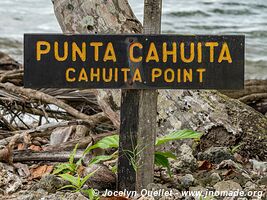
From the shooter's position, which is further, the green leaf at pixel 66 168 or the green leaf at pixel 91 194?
the green leaf at pixel 66 168

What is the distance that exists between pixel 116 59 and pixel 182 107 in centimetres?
85

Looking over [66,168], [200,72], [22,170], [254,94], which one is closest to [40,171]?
[22,170]

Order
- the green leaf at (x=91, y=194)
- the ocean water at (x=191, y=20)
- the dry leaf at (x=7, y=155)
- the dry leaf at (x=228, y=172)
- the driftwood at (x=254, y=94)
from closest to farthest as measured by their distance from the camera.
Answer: the green leaf at (x=91, y=194), the dry leaf at (x=228, y=172), the dry leaf at (x=7, y=155), the driftwood at (x=254, y=94), the ocean water at (x=191, y=20)

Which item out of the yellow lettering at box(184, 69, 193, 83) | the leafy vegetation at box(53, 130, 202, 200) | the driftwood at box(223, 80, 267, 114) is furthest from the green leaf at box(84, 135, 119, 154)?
the driftwood at box(223, 80, 267, 114)

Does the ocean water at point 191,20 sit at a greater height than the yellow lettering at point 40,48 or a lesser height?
greater

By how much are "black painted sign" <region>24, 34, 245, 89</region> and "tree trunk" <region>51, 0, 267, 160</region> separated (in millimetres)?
719

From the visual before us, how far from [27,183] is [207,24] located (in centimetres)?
696

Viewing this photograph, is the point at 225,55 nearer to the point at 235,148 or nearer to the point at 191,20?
the point at 235,148

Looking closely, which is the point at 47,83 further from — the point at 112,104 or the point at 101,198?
the point at 112,104

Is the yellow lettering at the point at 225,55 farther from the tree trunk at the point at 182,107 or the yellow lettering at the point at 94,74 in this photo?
the tree trunk at the point at 182,107

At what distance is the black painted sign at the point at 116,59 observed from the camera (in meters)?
2.18

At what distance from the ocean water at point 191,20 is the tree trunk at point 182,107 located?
13.3ft

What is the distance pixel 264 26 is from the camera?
30.0 ft

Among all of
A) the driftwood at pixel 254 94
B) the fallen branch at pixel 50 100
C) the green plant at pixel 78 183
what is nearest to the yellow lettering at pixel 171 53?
the green plant at pixel 78 183
